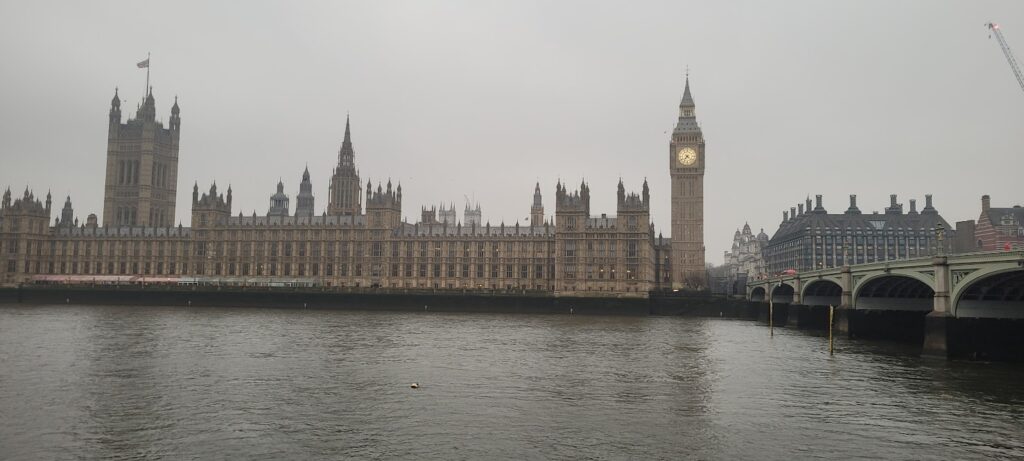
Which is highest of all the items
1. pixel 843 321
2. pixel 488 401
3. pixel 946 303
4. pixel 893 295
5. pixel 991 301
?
pixel 893 295

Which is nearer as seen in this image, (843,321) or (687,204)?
(843,321)

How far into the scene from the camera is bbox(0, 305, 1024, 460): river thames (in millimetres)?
24969

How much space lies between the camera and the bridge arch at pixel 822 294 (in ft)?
291

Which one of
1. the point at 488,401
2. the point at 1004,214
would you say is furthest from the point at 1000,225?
the point at 488,401

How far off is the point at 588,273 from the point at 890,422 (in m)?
103

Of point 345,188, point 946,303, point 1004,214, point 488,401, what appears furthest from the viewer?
point 345,188

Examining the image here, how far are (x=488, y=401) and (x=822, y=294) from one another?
74.5 meters

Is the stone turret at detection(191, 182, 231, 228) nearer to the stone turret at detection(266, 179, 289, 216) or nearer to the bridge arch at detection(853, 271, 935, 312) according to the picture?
the stone turret at detection(266, 179, 289, 216)

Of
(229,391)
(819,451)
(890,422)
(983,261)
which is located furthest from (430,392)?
(983,261)

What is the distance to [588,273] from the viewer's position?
A: 13312cm

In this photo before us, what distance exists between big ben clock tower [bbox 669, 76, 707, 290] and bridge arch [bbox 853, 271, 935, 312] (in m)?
74.8

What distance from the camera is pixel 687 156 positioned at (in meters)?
157

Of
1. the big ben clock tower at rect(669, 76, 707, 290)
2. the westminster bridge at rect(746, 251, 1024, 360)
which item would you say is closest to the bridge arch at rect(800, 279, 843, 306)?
the westminster bridge at rect(746, 251, 1024, 360)

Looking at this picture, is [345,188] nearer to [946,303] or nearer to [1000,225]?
[1000,225]
